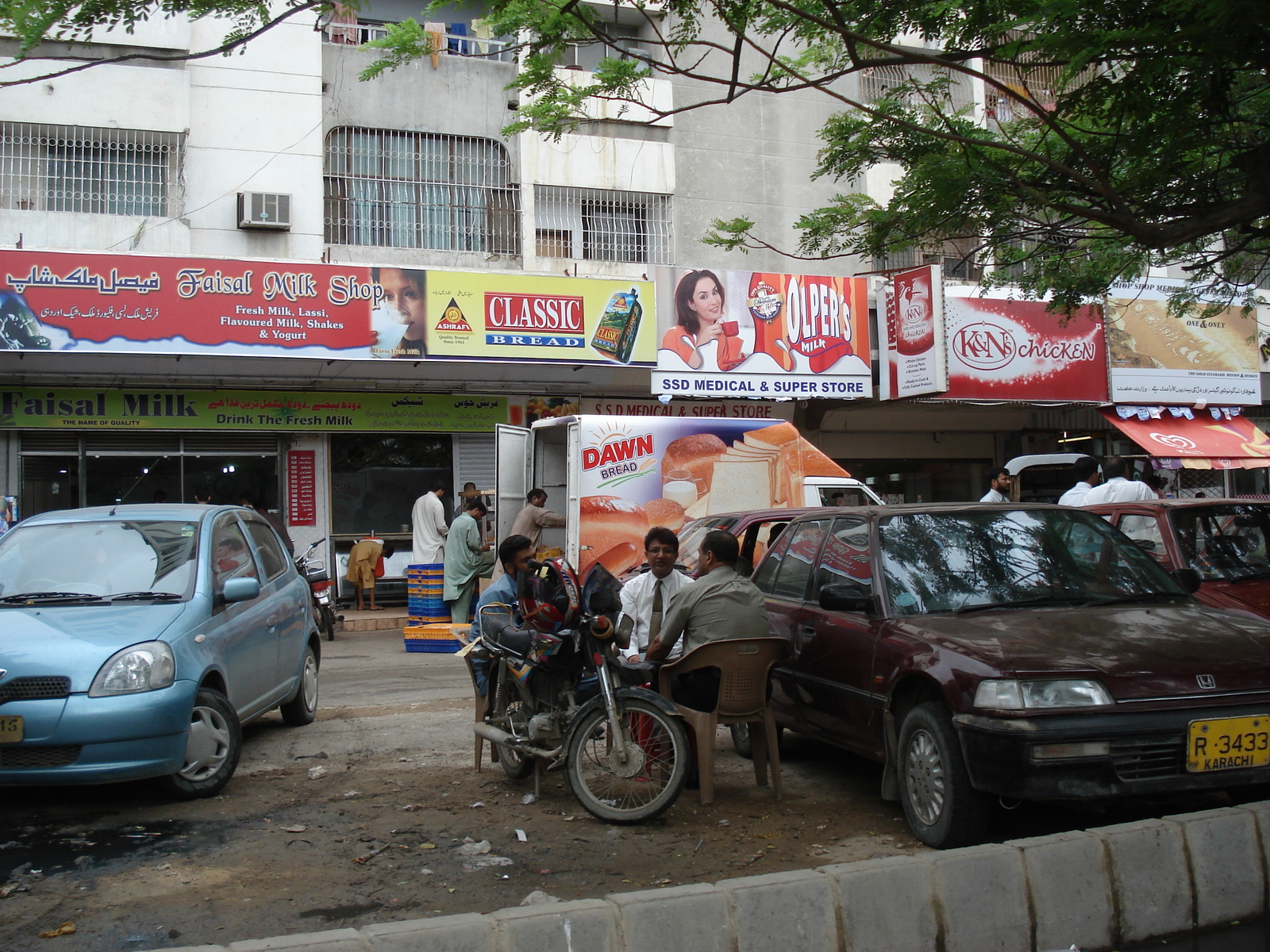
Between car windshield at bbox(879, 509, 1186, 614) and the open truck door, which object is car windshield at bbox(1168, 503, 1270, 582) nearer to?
car windshield at bbox(879, 509, 1186, 614)

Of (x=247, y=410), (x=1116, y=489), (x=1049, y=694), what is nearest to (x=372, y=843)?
(x=1049, y=694)

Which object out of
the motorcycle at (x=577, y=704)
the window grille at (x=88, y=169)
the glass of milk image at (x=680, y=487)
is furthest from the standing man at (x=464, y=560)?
the window grille at (x=88, y=169)

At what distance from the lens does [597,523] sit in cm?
1180

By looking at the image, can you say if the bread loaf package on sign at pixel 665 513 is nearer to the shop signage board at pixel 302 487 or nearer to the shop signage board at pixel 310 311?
the shop signage board at pixel 310 311

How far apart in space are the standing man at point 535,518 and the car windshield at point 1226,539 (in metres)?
6.70

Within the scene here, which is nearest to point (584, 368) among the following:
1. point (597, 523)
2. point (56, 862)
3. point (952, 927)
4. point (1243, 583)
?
point (597, 523)

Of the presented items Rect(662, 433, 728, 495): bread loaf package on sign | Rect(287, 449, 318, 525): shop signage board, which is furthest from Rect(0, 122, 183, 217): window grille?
Rect(662, 433, 728, 495): bread loaf package on sign

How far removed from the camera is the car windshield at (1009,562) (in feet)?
17.6

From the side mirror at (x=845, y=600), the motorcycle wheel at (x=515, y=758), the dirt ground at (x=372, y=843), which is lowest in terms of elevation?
the dirt ground at (x=372, y=843)

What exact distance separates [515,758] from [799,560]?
2.04 metres

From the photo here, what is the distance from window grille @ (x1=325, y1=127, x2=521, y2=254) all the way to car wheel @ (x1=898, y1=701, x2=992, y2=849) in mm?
13077

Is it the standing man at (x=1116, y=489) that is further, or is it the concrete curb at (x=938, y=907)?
the standing man at (x=1116, y=489)

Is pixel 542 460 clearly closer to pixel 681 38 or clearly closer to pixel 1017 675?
pixel 681 38

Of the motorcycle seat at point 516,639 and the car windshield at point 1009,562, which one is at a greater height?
the car windshield at point 1009,562
